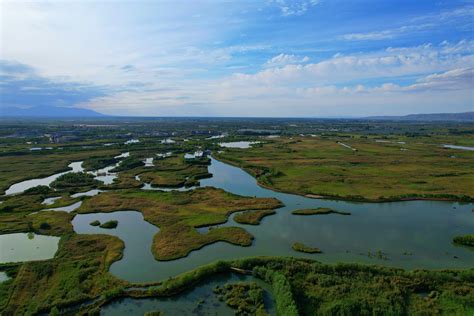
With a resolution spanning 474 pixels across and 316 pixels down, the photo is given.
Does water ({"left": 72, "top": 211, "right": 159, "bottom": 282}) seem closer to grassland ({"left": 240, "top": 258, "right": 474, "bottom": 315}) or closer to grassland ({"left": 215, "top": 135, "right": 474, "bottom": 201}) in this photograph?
grassland ({"left": 240, "top": 258, "right": 474, "bottom": 315})

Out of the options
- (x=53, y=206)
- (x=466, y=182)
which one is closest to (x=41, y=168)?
(x=53, y=206)

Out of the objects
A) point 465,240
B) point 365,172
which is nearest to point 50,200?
point 465,240

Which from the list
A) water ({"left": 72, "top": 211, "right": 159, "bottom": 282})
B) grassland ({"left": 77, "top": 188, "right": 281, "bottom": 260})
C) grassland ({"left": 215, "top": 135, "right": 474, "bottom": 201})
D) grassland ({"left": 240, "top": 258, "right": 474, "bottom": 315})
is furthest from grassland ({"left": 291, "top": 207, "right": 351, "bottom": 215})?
water ({"left": 72, "top": 211, "right": 159, "bottom": 282})

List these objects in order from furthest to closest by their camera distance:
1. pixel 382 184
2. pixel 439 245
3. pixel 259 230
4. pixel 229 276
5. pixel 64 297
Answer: pixel 382 184, pixel 259 230, pixel 439 245, pixel 229 276, pixel 64 297

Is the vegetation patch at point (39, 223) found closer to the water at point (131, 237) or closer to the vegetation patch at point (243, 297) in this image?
the water at point (131, 237)

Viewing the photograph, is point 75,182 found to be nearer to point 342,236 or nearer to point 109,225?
point 109,225

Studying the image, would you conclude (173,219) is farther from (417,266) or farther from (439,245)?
(439,245)
